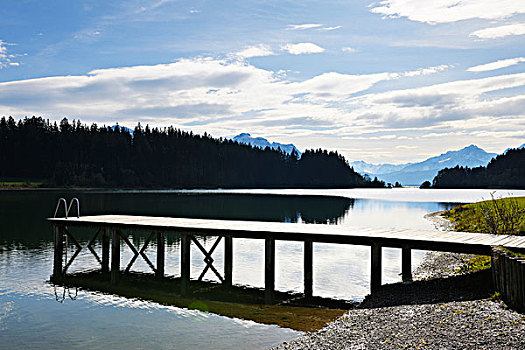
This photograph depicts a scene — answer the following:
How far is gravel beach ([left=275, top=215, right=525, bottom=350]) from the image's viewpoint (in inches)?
480

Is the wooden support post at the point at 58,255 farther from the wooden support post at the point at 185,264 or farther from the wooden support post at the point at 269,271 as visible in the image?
the wooden support post at the point at 269,271

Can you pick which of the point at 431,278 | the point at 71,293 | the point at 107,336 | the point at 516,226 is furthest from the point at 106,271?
the point at 516,226

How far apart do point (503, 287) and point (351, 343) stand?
5.54m

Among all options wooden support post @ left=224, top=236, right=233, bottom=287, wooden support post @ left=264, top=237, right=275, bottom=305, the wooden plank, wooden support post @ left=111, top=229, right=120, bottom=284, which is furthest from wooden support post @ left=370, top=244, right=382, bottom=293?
wooden support post @ left=111, top=229, right=120, bottom=284

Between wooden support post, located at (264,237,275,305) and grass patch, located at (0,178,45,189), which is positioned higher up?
grass patch, located at (0,178,45,189)

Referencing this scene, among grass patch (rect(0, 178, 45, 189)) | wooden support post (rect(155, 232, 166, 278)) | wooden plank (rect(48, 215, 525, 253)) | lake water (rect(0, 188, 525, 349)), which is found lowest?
lake water (rect(0, 188, 525, 349))

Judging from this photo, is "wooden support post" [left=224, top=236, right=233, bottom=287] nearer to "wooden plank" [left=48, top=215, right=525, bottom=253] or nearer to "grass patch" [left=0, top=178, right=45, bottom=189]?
"wooden plank" [left=48, top=215, right=525, bottom=253]

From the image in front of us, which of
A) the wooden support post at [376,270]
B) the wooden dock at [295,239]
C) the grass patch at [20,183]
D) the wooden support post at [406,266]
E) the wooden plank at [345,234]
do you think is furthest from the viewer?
the grass patch at [20,183]

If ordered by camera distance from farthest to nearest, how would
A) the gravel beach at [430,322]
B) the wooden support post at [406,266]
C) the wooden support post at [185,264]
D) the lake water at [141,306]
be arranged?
the wooden support post at [185,264] → the wooden support post at [406,266] → the lake water at [141,306] → the gravel beach at [430,322]

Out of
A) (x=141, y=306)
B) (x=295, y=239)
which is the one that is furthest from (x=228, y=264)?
(x=141, y=306)

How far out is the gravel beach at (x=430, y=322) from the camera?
12.2 metres

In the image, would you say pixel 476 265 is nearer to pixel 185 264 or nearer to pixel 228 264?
pixel 228 264

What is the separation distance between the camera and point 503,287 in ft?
50.8

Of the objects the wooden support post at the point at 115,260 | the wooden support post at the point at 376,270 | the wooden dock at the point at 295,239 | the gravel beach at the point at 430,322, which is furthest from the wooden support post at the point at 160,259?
the gravel beach at the point at 430,322
